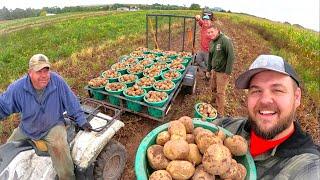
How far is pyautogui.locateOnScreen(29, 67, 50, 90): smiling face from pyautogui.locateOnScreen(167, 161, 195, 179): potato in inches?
80.9

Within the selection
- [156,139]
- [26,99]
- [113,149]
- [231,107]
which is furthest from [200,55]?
[156,139]

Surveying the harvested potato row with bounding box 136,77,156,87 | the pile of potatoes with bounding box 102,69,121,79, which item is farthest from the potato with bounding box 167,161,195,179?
the pile of potatoes with bounding box 102,69,121,79

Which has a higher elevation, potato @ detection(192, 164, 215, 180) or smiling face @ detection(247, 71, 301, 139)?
smiling face @ detection(247, 71, 301, 139)

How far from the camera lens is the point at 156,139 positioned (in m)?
2.04

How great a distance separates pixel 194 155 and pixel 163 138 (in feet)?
0.80

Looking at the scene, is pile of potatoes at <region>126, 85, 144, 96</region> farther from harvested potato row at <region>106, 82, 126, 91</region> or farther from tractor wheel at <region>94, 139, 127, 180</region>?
tractor wheel at <region>94, 139, 127, 180</region>

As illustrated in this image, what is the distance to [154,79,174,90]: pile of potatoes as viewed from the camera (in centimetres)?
647

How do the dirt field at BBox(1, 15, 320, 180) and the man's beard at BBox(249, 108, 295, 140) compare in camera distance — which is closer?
the man's beard at BBox(249, 108, 295, 140)

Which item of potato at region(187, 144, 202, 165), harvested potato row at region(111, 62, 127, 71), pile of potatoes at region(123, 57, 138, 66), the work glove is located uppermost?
potato at region(187, 144, 202, 165)

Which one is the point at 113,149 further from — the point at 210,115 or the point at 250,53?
the point at 250,53

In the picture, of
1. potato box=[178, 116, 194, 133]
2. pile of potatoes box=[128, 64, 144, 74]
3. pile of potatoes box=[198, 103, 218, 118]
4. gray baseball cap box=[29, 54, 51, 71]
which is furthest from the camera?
pile of potatoes box=[128, 64, 144, 74]

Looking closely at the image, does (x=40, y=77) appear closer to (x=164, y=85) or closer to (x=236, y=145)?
(x=236, y=145)

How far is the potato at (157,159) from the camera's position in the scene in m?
1.82

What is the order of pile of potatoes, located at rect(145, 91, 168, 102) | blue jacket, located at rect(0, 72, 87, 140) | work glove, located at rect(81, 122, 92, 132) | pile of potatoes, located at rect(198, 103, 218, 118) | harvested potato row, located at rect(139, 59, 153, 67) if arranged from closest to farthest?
1. blue jacket, located at rect(0, 72, 87, 140)
2. work glove, located at rect(81, 122, 92, 132)
3. pile of potatoes, located at rect(198, 103, 218, 118)
4. pile of potatoes, located at rect(145, 91, 168, 102)
5. harvested potato row, located at rect(139, 59, 153, 67)
